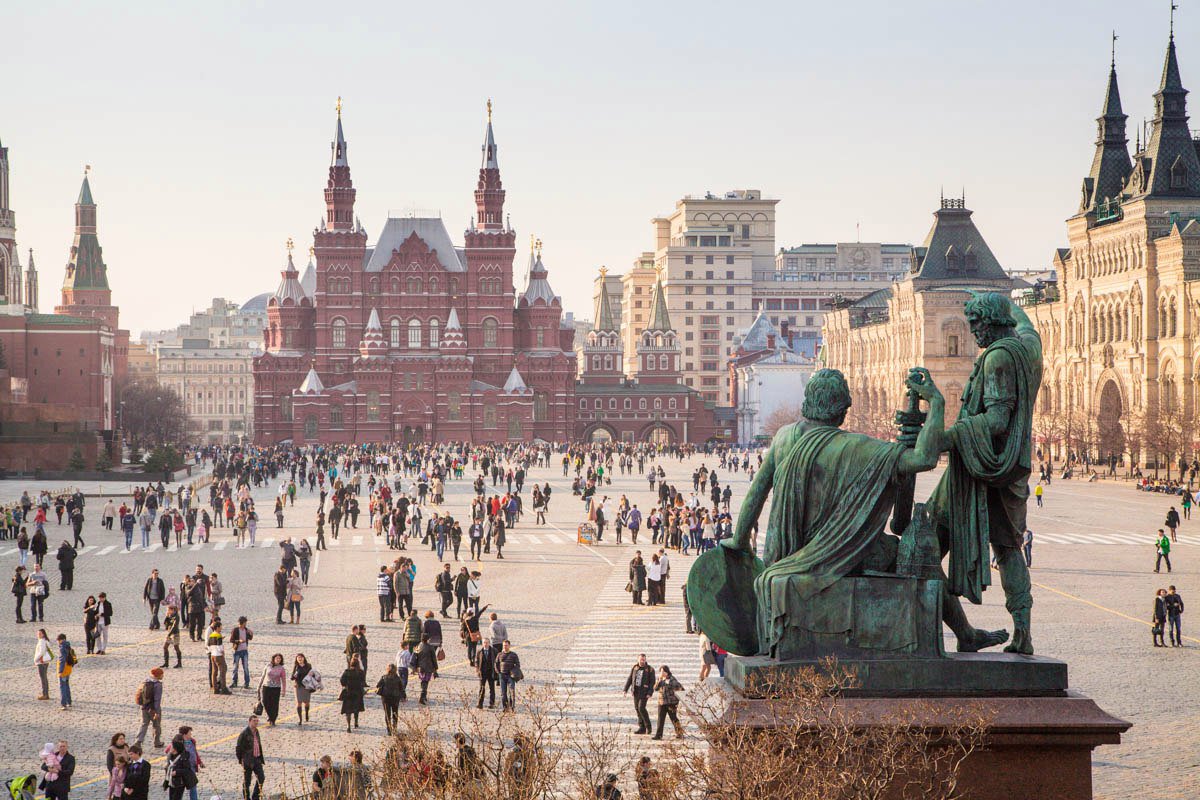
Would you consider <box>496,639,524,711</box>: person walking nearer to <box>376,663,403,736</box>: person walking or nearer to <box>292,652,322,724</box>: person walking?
<box>376,663,403,736</box>: person walking

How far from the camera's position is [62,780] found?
13.9 m

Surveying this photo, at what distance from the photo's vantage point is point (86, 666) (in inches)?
876

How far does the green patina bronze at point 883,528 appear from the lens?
7.75 m

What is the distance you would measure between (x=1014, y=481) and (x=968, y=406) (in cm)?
48

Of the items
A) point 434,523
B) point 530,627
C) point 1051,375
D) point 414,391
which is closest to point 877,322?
point 1051,375

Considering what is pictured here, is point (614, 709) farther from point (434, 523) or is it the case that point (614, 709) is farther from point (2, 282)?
point (2, 282)

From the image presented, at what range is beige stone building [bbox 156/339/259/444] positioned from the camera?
18288 cm

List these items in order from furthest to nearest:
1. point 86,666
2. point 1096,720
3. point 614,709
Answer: point 86,666 < point 614,709 < point 1096,720

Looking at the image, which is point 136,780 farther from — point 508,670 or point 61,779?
point 508,670

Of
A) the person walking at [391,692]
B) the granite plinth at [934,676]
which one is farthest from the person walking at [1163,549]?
the granite plinth at [934,676]

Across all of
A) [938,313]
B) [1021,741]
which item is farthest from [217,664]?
[938,313]

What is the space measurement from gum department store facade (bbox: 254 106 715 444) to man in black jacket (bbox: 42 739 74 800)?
329 feet

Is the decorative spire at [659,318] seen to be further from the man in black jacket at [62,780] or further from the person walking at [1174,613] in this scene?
the man in black jacket at [62,780]

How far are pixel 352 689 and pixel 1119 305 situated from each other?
67.7 metres
